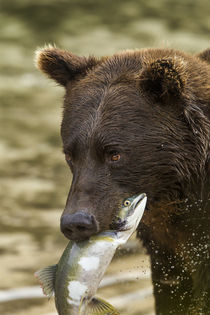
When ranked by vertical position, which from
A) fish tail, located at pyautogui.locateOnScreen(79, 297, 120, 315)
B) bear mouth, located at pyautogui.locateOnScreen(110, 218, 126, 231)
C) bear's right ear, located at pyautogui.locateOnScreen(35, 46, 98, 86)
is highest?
bear's right ear, located at pyautogui.locateOnScreen(35, 46, 98, 86)

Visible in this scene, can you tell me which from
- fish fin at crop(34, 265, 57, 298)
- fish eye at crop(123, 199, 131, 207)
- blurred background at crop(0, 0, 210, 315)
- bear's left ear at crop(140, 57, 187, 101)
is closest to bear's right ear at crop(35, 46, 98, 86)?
bear's left ear at crop(140, 57, 187, 101)

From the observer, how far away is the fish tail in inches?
155

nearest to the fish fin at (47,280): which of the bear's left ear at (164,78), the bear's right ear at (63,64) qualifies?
the bear's left ear at (164,78)

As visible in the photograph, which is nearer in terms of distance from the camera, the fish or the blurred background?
the fish

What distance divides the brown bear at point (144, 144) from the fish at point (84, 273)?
0.12 meters

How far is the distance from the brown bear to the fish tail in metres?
0.40

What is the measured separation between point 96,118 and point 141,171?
0.45m

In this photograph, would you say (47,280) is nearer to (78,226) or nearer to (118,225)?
(78,226)

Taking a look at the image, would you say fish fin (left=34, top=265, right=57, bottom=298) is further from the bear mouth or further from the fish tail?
the bear mouth

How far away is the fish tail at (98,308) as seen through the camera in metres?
3.93

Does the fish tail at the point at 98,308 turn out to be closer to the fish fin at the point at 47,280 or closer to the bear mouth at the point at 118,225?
the fish fin at the point at 47,280

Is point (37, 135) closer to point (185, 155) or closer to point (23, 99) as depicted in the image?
point (23, 99)

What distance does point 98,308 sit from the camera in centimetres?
396

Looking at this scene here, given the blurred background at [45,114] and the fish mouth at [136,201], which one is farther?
the blurred background at [45,114]
